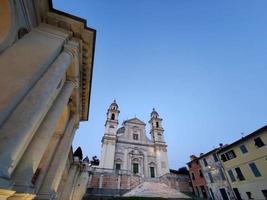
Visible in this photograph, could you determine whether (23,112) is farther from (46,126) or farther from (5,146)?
(46,126)

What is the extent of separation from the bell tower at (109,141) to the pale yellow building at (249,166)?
65.4 ft

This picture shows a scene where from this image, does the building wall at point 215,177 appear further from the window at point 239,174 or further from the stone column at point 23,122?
the stone column at point 23,122

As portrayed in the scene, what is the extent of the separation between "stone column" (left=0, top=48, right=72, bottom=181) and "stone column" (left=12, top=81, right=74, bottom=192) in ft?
1.12

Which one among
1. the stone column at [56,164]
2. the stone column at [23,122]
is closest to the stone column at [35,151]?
the stone column at [23,122]

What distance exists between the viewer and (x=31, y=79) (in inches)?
147

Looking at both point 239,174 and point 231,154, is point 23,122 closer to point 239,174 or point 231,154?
point 239,174

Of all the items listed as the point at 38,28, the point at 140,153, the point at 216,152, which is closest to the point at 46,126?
the point at 38,28

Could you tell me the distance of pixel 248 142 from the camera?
1808 cm

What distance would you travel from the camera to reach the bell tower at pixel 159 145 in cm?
3106

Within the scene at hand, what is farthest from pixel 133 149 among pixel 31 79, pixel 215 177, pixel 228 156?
pixel 31 79

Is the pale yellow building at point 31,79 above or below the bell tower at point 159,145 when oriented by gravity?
below

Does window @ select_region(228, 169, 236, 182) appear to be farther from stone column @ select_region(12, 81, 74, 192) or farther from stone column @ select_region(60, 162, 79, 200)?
stone column @ select_region(12, 81, 74, 192)

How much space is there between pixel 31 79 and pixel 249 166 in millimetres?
23522

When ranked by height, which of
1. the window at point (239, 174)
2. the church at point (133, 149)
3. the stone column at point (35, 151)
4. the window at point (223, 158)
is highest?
the church at point (133, 149)
